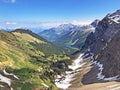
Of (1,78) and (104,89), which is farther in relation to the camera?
(1,78)

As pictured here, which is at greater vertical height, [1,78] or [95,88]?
[1,78]

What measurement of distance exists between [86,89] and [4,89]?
51.6 metres

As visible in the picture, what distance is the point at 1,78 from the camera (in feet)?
620

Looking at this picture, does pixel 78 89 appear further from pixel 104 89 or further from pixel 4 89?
pixel 4 89

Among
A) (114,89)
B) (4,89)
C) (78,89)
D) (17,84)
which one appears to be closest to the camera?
(4,89)

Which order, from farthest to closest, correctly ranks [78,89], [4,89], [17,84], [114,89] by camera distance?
[78,89]
[17,84]
[114,89]
[4,89]

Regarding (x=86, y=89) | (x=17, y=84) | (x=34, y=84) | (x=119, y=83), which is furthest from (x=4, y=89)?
(x=119, y=83)

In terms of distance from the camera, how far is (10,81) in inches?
A: 7411

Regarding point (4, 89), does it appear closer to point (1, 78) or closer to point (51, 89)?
point (1, 78)

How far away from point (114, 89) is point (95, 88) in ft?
48.7

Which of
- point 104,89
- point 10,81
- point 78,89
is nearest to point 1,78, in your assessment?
point 10,81

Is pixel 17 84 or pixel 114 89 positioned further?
pixel 17 84

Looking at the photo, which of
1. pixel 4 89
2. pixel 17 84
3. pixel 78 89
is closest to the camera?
pixel 4 89

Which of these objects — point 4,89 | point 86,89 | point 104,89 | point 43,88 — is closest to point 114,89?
point 104,89
